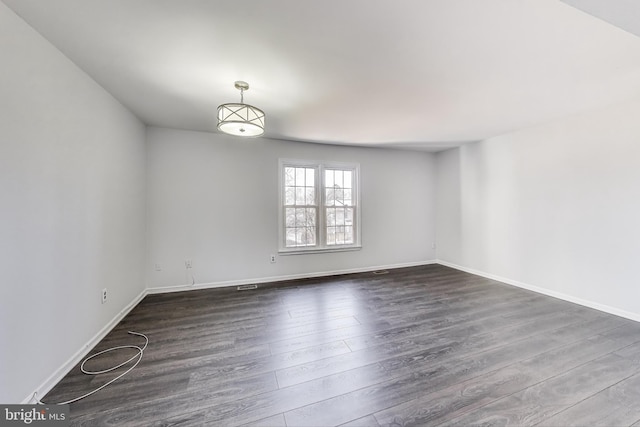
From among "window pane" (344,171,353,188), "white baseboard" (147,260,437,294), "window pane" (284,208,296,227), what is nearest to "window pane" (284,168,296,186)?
"window pane" (284,208,296,227)

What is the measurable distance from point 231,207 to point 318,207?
1.53 metres

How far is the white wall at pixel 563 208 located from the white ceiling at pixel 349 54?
19.1 inches

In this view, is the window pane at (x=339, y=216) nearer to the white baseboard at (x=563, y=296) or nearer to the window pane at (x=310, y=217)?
the window pane at (x=310, y=217)

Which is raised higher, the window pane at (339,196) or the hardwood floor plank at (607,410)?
the window pane at (339,196)

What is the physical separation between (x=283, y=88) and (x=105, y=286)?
2.70 m

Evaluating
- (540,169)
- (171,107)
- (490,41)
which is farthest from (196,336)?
(540,169)

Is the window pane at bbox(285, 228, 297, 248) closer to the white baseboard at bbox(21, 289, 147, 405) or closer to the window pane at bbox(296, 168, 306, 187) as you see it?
the window pane at bbox(296, 168, 306, 187)

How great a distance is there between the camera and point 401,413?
1.47m

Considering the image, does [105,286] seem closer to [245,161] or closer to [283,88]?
[245,161]

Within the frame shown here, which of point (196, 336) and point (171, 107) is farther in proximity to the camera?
point (171, 107)

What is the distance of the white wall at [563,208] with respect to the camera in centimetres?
274

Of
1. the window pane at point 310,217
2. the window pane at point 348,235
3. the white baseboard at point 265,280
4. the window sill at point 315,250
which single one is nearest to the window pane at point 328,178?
the window pane at point 310,217

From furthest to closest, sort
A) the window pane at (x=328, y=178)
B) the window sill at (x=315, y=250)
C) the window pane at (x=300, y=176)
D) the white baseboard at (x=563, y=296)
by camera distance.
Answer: the window pane at (x=328, y=178), the window pane at (x=300, y=176), the window sill at (x=315, y=250), the white baseboard at (x=563, y=296)

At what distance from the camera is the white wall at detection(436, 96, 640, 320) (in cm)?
274
